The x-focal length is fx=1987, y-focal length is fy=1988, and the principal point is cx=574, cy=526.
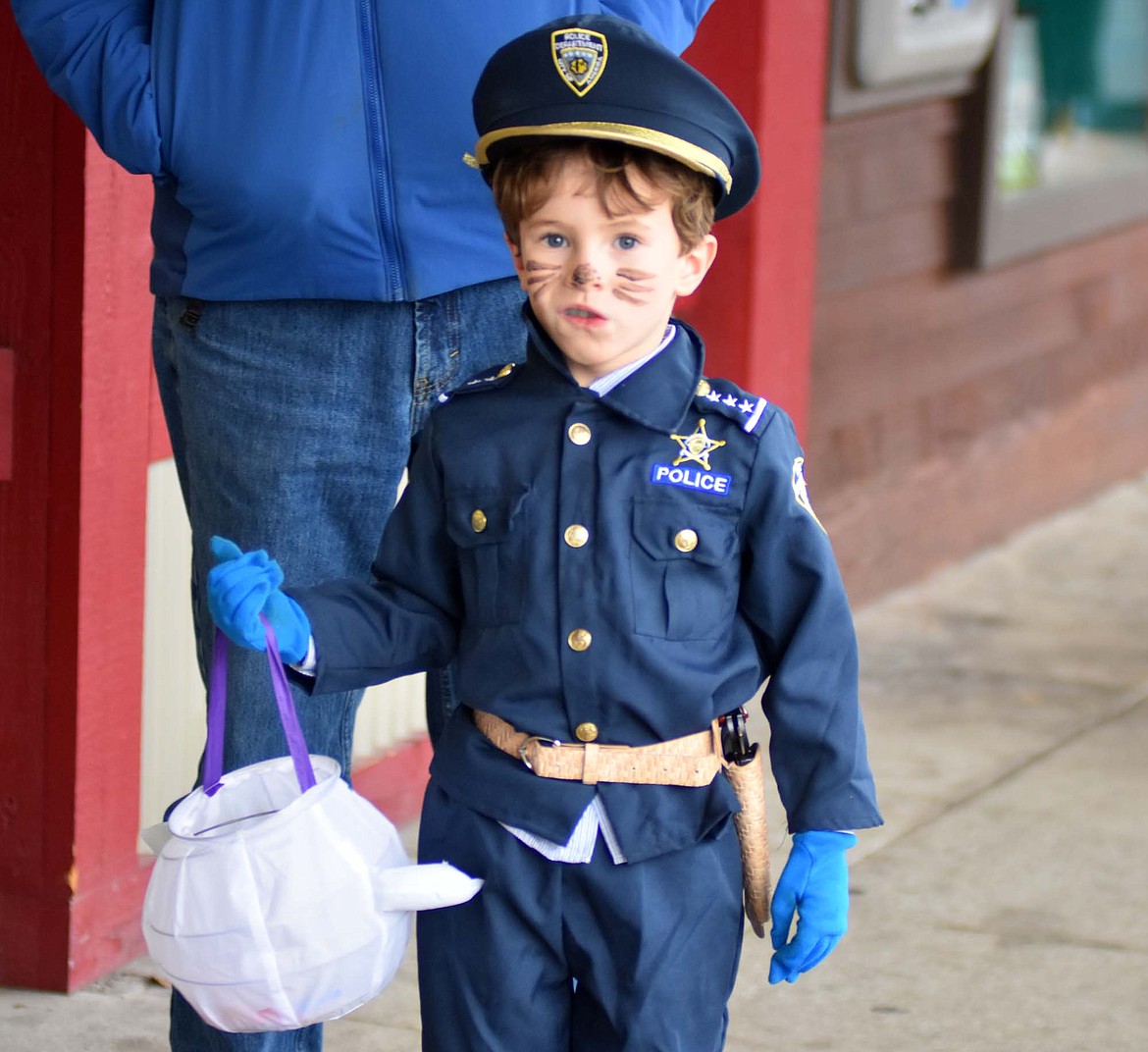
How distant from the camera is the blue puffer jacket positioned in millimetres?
2230

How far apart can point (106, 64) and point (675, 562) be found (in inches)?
34.7

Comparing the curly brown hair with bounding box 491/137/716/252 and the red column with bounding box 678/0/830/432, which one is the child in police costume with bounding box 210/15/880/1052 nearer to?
the curly brown hair with bounding box 491/137/716/252

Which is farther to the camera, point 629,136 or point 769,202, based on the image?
point 769,202

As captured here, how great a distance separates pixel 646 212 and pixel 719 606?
1.36ft

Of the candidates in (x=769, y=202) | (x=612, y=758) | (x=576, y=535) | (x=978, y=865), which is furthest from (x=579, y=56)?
(x=769, y=202)

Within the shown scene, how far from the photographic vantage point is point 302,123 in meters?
2.23

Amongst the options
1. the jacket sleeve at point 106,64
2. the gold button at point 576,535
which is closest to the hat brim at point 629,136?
the gold button at point 576,535

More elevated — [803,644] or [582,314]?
[582,314]

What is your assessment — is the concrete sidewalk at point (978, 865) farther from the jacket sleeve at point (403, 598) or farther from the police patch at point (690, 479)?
the police patch at point (690, 479)

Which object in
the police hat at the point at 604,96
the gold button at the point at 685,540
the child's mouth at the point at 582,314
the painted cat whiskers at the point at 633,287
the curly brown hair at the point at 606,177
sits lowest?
the gold button at the point at 685,540

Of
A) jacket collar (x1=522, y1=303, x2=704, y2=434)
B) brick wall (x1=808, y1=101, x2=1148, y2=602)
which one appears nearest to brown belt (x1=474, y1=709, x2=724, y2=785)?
jacket collar (x1=522, y1=303, x2=704, y2=434)

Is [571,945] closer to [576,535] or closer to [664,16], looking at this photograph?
[576,535]

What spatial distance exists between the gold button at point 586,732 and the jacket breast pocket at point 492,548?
130 mm

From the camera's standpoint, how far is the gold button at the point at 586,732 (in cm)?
203
